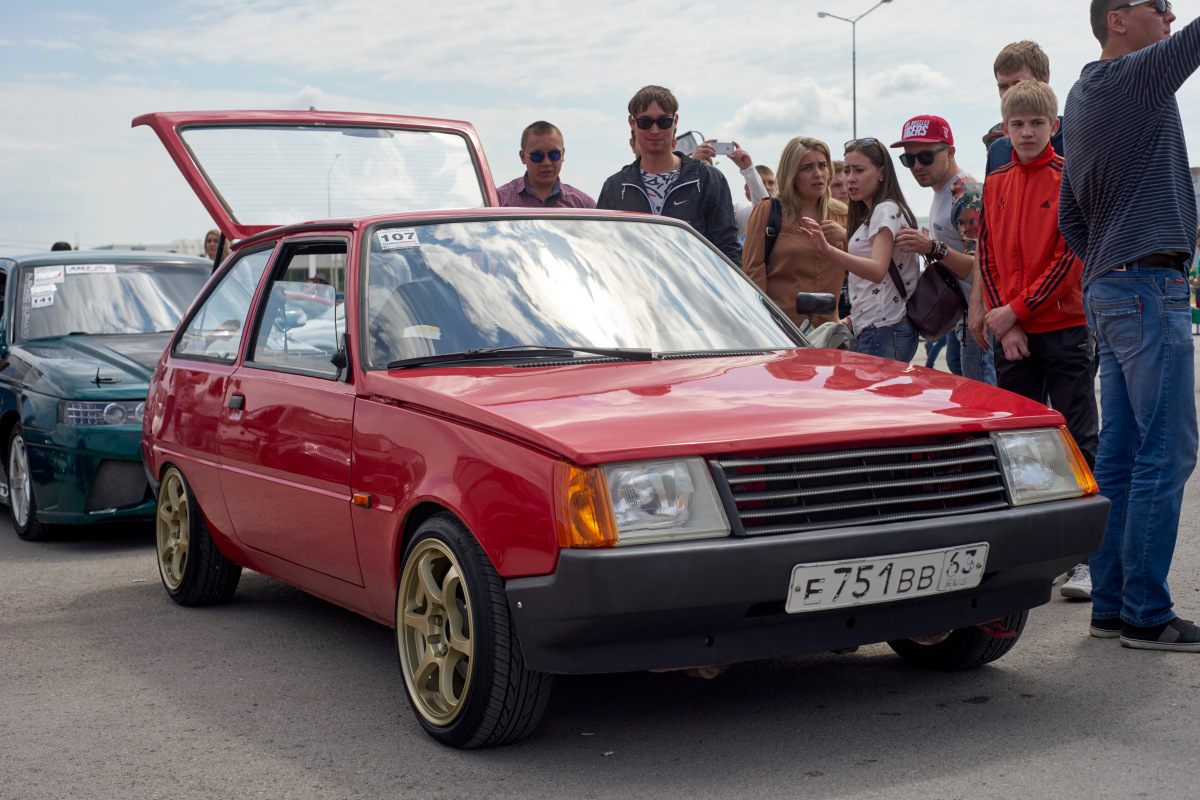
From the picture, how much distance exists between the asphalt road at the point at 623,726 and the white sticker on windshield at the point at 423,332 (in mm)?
1180

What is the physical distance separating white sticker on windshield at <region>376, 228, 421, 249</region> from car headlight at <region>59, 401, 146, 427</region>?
3.40 meters

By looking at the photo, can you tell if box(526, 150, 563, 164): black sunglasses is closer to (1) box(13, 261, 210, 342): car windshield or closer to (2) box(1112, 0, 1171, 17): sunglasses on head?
(1) box(13, 261, 210, 342): car windshield

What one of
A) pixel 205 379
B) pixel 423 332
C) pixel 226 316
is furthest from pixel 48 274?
pixel 423 332

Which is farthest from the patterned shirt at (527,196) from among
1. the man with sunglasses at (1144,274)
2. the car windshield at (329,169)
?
the man with sunglasses at (1144,274)

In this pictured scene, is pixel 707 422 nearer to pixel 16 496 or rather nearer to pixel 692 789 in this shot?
pixel 692 789

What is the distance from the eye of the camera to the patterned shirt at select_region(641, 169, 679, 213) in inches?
286

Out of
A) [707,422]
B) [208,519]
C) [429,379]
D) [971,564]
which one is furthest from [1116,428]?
[208,519]

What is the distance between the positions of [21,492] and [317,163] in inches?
116

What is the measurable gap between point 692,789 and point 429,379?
1424 mm

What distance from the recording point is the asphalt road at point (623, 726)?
3.37 metres

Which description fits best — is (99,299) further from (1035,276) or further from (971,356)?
(1035,276)

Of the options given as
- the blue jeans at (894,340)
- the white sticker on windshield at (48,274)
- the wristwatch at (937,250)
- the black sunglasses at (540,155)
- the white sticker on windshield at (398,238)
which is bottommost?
the blue jeans at (894,340)

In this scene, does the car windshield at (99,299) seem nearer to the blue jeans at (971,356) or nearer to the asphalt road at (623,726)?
the asphalt road at (623,726)

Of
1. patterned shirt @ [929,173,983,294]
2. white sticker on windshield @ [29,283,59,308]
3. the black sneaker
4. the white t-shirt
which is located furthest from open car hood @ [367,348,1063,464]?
white sticker on windshield @ [29,283,59,308]
